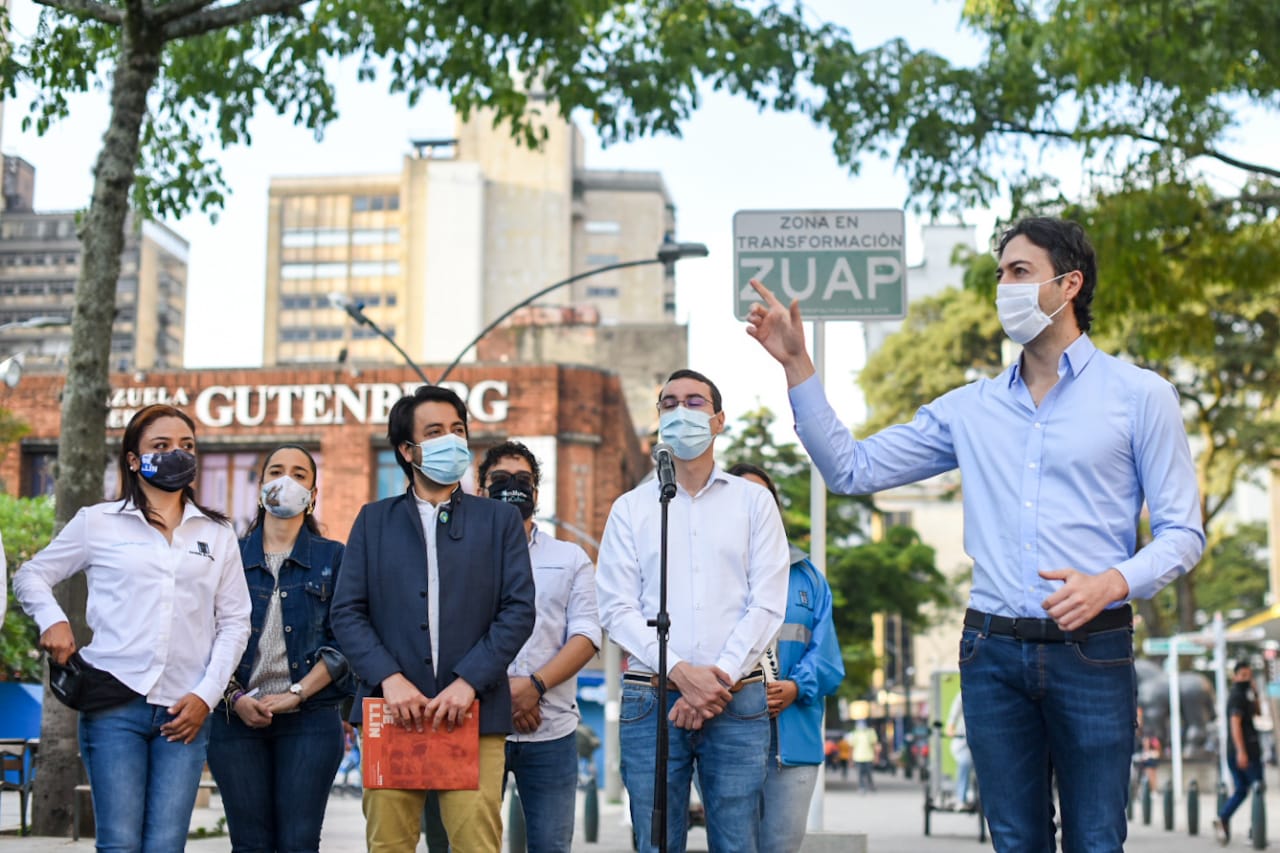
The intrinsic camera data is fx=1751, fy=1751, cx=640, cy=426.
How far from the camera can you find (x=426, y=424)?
20.0ft

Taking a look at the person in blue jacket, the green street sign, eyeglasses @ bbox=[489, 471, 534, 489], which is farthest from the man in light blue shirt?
the green street sign

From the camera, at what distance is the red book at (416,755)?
5594 mm

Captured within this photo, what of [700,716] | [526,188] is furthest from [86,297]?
[526,188]

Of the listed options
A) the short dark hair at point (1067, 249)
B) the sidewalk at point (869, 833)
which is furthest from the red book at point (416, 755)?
the sidewalk at point (869, 833)

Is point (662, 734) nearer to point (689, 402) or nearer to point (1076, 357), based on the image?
point (689, 402)

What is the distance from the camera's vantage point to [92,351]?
12.7 m

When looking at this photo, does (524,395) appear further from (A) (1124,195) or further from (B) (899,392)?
(A) (1124,195)

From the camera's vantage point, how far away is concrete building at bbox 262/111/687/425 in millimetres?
96375

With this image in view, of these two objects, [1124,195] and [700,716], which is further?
[1124,195]

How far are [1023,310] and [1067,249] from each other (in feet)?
0.76

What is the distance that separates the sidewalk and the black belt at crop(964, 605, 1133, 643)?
5.78 meters

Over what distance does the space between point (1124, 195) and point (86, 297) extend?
9.30 meters

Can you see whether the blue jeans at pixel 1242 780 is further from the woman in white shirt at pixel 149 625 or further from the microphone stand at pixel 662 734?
the woman in white shirt at pixel 149 625

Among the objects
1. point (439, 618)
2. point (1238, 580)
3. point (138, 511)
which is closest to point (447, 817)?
point (439, 618)
